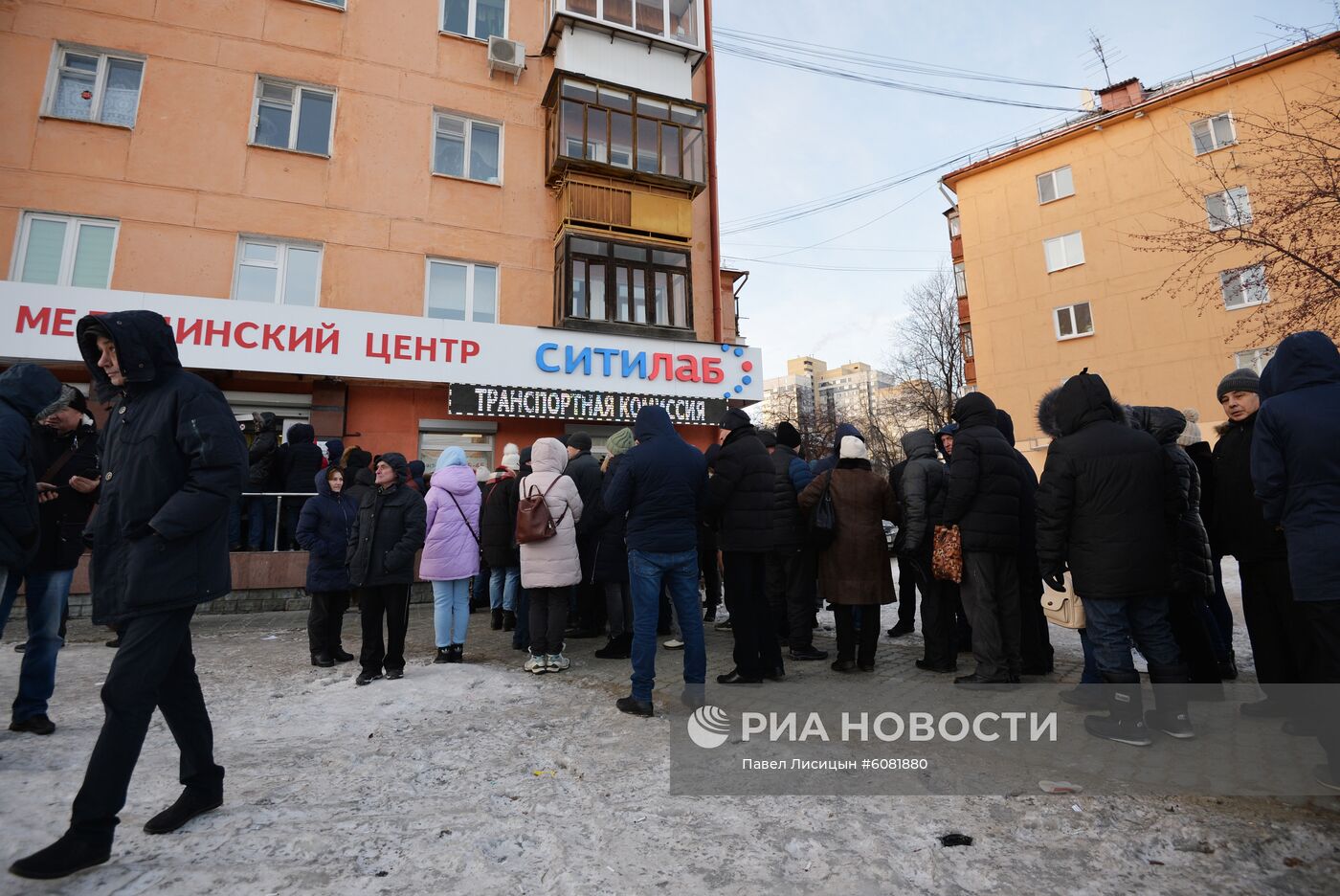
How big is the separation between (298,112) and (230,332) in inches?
193

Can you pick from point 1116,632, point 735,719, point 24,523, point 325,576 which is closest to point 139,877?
point 24,523

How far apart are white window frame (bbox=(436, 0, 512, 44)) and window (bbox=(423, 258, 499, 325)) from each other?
5164mm

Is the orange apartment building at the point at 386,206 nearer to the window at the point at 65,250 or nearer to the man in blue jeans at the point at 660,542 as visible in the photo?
the window at the point at 65,250

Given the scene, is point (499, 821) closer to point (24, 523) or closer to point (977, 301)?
point (24, 523)

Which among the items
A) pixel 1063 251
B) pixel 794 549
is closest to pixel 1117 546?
pixel 794 549

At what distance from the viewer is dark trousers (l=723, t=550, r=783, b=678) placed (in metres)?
4.71

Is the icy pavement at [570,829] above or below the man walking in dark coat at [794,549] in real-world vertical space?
below

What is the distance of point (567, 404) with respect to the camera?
12.6 meters

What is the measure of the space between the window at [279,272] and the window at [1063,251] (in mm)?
22979

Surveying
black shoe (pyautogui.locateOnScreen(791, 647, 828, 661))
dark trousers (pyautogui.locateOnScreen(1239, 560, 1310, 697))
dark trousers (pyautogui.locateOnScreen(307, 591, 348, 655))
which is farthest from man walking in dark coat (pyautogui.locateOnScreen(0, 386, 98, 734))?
dark trousers (pyautogui.locateOnScreen(1239, 560, 1310, 697))

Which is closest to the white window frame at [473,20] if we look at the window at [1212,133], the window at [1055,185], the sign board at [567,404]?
the sign board at [567,404]

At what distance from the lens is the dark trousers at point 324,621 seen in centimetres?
564

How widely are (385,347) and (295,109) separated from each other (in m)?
5.27

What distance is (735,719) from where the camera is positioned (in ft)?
12.8
